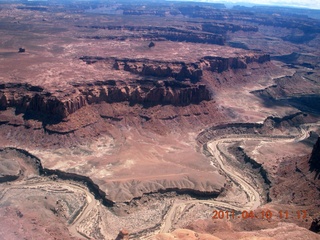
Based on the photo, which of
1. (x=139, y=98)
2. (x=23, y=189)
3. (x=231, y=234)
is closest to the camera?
(x=231, y=234)

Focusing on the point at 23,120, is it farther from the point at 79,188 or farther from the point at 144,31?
the point at 144,31

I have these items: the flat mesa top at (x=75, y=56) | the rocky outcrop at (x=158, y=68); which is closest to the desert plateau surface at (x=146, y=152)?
the rocky outcrop at (x=158, y=68)

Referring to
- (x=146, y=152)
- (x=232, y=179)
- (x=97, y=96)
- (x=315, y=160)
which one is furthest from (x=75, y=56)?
(x=315, y=160)

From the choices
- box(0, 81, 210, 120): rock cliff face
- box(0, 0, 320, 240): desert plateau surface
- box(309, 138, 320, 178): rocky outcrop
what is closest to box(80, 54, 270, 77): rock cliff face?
box(0, 0, 320, 240): desert plateau surface

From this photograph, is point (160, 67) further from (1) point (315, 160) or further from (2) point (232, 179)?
(1) point (315, 160)

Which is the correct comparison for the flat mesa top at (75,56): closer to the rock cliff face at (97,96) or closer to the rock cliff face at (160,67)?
the rock cliff face at (160,67)

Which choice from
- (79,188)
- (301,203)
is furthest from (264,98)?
(79,188)
